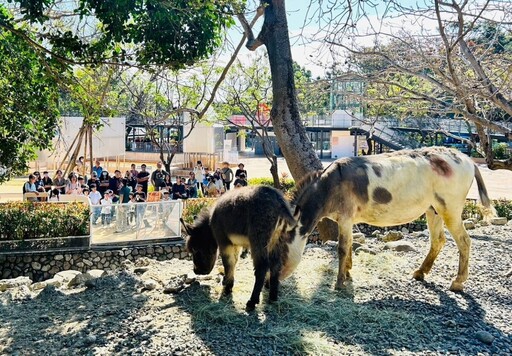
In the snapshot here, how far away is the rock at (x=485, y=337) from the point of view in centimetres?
545

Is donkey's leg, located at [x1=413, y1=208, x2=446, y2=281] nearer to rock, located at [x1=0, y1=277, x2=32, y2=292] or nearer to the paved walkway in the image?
rock, located at [x1=0, y1=277, x2=32, y2=292]

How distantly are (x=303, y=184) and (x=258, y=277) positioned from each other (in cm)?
173

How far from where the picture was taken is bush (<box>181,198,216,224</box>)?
1439 cm

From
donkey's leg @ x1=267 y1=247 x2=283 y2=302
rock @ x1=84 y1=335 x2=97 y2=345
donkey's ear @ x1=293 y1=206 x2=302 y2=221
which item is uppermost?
donkey's ear @ x1=293 y1=206 x2=302 y2=221

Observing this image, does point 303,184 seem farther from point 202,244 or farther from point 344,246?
point 202,244

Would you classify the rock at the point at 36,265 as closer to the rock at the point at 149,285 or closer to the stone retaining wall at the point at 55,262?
the stone retaining wall at the point at 55,262

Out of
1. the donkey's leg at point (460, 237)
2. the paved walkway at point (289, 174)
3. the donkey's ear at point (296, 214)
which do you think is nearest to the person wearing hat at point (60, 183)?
the paved walkway at point (289, 174)

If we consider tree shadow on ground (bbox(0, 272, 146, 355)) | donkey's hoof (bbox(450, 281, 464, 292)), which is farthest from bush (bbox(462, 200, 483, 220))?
tree shadow on ground (bbox(0, 272, 146, 355))

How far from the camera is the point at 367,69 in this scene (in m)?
11.9

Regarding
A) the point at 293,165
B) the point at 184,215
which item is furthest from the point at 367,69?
the point at 184,215

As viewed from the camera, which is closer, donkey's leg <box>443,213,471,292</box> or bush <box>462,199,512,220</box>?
donkey's leg <box>443,213,471,292</box>

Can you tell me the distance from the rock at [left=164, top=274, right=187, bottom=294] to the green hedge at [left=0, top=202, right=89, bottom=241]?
21.5 feet

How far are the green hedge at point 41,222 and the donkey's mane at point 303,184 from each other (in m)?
7.38

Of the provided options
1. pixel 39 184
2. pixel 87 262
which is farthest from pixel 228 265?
pixel 39 184
